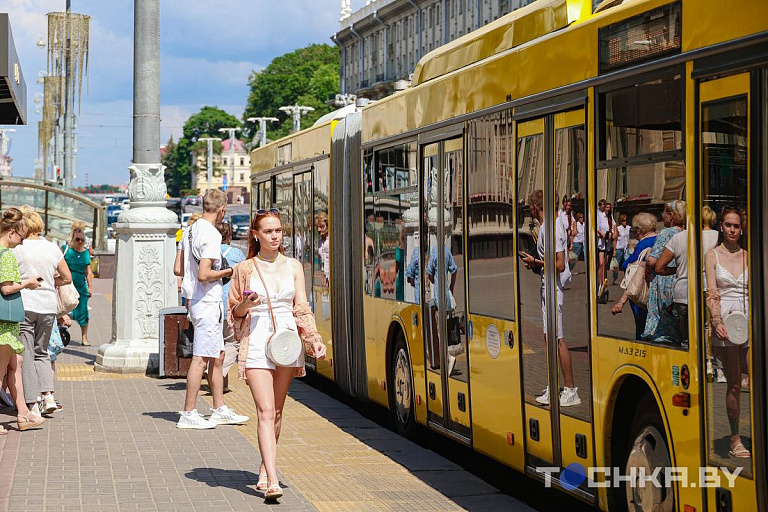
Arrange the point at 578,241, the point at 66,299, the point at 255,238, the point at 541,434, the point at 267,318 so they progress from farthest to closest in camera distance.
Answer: the point at 66,299 → the point at 255,238 → the point at 267,318 → the point at 541,434 → the point at 578,241

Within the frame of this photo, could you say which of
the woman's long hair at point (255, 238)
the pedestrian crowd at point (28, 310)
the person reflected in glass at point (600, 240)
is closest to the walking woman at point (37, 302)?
the pedestrian crowd at point (28, 310)

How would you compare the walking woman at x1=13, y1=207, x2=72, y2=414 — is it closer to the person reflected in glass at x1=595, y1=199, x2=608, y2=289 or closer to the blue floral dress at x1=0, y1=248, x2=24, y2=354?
the blue floral dress at x1=0, y1=248, x2=24, y2=354

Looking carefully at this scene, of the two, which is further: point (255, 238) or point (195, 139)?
point (195, 139)

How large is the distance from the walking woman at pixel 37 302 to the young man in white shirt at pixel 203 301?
105 centimetres

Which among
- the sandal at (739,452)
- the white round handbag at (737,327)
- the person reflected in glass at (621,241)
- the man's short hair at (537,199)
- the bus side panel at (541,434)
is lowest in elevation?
the bus side panel at (541,434)

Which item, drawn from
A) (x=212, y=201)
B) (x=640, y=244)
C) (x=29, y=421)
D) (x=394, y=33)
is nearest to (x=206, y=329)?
(x=212, y=201)

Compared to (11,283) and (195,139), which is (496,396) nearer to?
(11,283)

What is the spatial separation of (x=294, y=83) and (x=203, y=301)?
123m

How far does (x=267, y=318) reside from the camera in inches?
328

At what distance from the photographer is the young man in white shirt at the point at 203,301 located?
11211mm

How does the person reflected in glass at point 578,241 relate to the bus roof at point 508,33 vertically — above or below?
below

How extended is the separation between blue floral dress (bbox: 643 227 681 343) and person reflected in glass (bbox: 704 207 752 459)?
37 cm

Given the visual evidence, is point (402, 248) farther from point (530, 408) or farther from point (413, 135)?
point (530, 408)

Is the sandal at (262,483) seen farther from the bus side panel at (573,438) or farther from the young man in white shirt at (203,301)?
the young man in white shirt at (203,301)
